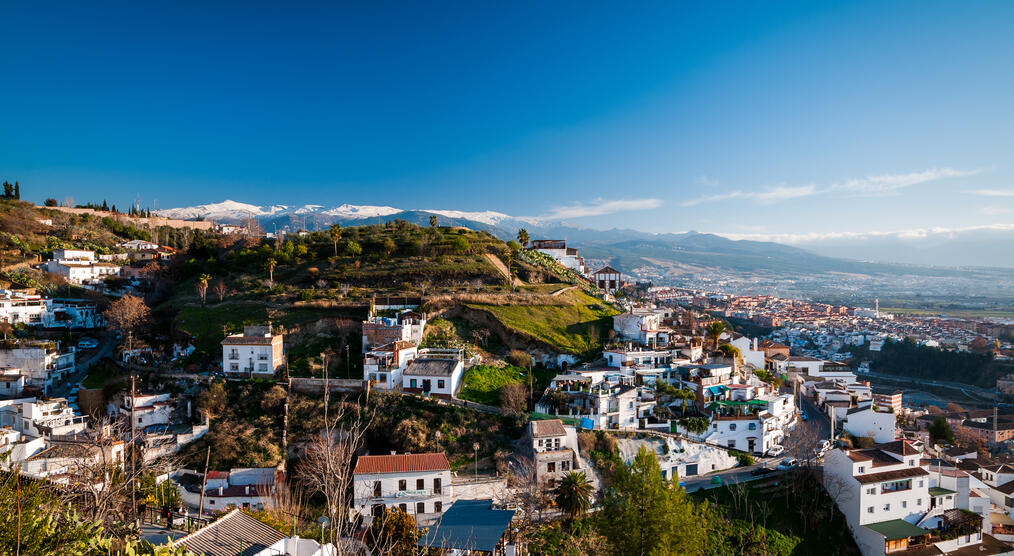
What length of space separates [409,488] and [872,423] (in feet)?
94.8

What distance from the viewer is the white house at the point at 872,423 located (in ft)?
110

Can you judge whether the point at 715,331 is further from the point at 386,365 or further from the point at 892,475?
the point at 386,365

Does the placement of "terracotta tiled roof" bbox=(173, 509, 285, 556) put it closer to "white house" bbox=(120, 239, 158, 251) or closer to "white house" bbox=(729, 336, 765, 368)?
"white house" bbox=(729, 336, 765, 368)

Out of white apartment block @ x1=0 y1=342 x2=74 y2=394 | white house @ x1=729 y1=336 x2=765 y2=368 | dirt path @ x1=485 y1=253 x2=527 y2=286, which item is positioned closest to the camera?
white apartment block @ x1=0 y1=342 x2=74 y2=394

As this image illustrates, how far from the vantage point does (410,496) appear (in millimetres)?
24875

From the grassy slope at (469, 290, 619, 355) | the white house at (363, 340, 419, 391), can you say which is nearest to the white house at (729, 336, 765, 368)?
the grassy slope at (469, 290, 619, 355)

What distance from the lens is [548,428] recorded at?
89.7ft

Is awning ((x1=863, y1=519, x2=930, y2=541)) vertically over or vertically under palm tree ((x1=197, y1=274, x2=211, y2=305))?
under

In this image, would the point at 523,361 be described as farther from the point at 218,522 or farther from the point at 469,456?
the point at 218,522

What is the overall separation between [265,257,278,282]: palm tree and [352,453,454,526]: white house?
2629cm

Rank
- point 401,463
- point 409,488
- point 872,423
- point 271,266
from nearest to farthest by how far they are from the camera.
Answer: point 409,488 → point 401,463 → point 872,423 → point 271,266

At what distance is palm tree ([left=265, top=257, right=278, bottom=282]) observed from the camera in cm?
4603

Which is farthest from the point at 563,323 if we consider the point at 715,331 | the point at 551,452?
the point at 551,452

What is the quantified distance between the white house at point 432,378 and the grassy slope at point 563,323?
7.45m
